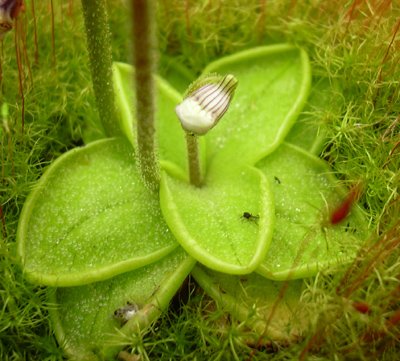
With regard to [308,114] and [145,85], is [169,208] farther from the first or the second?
[308,114]

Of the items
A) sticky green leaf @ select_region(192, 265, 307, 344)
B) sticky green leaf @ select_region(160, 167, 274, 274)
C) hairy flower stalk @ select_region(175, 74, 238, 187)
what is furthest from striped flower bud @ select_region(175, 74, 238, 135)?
sticky green leaf @ select_region(192, 265, 307, 344)

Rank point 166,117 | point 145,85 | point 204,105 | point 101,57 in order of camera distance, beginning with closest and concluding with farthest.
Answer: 1. point 145,85
2. point 204,105
3. point 101,57
4. point 166,117

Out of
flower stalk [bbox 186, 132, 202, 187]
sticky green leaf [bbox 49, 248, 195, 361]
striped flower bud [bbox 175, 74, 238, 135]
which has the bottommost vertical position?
sticky green leaf [bbox 49, 248, 195, 361]

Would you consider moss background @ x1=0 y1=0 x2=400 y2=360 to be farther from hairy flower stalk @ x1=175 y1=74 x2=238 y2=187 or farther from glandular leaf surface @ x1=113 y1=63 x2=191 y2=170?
hairy flower stalk @ x1=175 y1=74 x2=238 y2=187

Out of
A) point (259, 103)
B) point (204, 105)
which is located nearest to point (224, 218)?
point (204, 105)

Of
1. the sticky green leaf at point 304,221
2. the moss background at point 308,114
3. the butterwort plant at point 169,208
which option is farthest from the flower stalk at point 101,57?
the sticky green leaf at point 304,221
